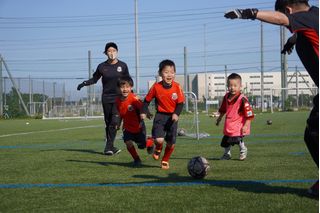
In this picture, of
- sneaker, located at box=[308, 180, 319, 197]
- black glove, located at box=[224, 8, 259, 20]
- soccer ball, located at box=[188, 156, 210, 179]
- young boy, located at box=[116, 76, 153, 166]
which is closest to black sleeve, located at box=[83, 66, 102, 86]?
young boy, located at box=[116, 76, 153, 166]

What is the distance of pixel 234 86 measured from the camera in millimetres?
8055

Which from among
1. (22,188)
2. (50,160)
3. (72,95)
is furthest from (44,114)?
(22,188)

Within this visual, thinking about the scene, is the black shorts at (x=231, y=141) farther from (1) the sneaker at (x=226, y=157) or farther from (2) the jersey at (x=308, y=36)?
(2) the jersey at (x=308, y=36)

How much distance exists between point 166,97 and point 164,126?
435mm

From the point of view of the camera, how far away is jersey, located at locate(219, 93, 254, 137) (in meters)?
8.02

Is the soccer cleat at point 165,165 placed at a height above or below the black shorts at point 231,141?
below

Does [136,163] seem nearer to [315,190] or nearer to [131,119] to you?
[131,119]

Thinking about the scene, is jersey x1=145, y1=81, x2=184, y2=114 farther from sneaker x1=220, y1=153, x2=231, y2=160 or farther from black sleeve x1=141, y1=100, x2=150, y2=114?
sneaker x1=220, y1=153, x2=231, y2=160

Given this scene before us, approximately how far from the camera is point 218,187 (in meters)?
5.07

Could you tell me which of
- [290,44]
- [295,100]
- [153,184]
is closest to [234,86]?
[153,184]

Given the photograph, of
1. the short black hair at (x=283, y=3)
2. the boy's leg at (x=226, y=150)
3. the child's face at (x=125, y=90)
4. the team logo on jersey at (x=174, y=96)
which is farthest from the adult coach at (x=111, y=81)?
the short black hair at (x=283, y=3)

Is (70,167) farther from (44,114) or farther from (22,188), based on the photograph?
(44,114)

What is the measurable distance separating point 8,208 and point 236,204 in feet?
6.57

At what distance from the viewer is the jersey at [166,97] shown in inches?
286
